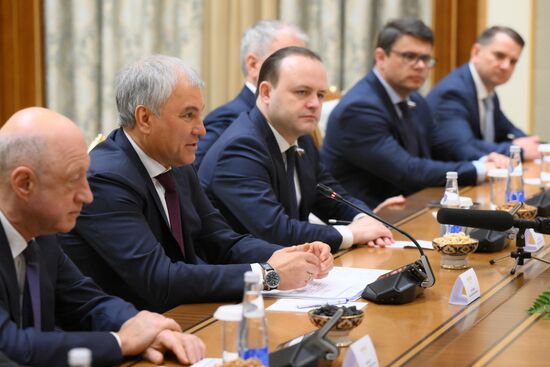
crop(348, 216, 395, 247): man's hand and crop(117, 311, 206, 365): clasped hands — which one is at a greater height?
crop(117, 311, 206, 365): clasped hands

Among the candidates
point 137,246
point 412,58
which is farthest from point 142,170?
point 412,58

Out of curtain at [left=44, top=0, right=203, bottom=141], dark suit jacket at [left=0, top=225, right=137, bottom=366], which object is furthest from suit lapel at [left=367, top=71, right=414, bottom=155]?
→ dark suit jacket at [left=0, top=225, right=137, bottom=366]

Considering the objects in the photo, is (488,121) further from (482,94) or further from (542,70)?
(542,70)

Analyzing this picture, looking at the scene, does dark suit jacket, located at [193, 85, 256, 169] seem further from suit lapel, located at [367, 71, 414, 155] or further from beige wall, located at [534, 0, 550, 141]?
beige wall, located at [534, 0, 550, 141]

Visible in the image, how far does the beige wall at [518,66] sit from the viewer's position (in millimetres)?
7316

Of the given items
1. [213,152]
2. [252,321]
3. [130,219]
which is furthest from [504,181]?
[252,321]

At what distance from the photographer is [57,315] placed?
2.55 m

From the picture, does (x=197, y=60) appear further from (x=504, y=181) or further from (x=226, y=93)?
(x=504, y=181)

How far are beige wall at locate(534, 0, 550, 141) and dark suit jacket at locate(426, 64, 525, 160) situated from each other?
2.64ft

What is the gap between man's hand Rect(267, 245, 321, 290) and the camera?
282 cm

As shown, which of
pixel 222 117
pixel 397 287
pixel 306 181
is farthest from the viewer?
pixel 222 117

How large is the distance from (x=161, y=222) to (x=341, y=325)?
3.28 ft

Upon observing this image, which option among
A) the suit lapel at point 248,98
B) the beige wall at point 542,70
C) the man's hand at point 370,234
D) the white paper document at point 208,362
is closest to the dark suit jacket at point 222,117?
the suit lapel at point 248,98

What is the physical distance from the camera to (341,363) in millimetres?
2123
